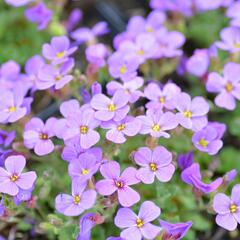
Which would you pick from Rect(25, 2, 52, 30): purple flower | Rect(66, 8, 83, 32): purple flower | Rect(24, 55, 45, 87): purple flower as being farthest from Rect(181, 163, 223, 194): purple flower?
Rect(66, 8, 83, 32): purple flower

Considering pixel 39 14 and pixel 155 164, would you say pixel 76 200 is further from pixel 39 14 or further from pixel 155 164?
pixel 39 14

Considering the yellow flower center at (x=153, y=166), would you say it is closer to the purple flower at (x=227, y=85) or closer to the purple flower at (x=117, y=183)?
the purple flower at (x=117, y=183)

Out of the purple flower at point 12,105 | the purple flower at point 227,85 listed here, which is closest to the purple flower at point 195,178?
the purple flower at point 227,85

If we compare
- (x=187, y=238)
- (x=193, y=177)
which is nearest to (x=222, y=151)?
(x=187, y=238)

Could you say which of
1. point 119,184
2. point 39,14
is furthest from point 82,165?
point 39,14

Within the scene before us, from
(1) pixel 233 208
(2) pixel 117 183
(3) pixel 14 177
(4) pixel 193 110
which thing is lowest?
(1) pixel 233 208

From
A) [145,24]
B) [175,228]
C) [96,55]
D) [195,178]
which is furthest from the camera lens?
[145,24]
